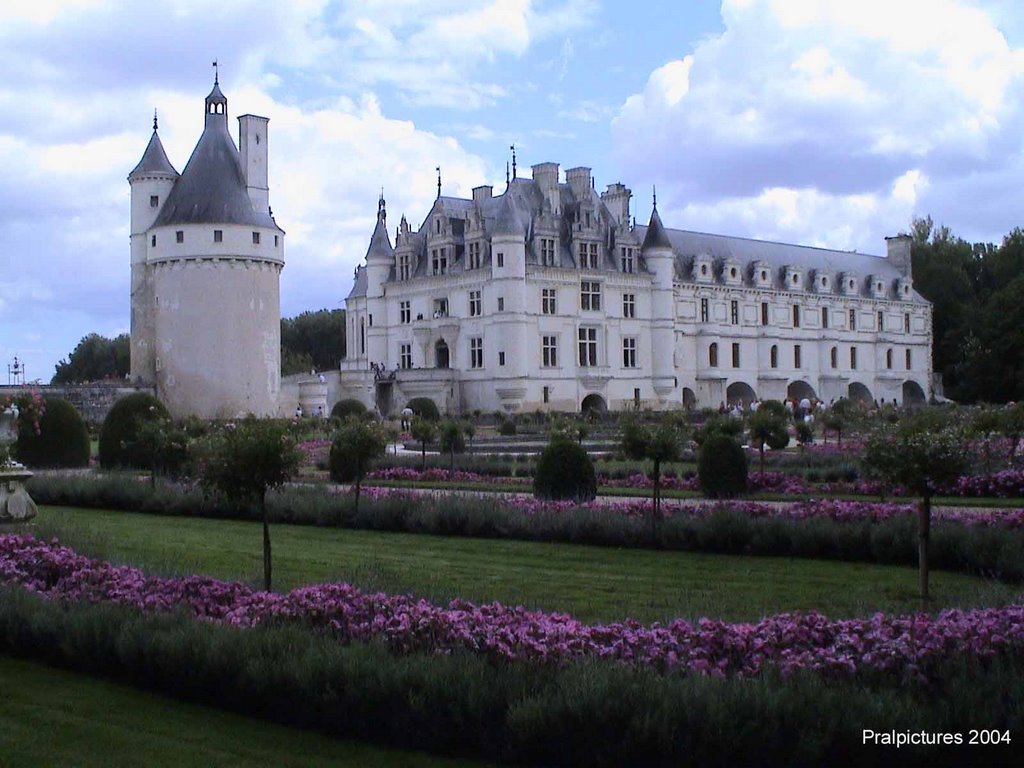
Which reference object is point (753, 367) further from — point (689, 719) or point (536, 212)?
point (689, 719)

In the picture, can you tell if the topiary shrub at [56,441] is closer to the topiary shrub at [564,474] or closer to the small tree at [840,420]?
the topiary shrub at [564,474]

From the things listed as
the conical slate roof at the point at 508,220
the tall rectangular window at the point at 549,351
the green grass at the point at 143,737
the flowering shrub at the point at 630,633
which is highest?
the conical slate roof at the point at 508,220

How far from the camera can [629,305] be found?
58.0 m

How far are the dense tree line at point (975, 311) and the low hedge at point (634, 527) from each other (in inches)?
1991

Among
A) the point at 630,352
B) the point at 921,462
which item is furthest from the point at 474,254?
the point at 921,462

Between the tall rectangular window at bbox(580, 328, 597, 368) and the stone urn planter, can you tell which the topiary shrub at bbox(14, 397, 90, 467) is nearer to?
the stone urn planter

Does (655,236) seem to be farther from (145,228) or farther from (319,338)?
(319,338)

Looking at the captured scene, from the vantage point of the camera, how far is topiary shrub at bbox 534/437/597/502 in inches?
739

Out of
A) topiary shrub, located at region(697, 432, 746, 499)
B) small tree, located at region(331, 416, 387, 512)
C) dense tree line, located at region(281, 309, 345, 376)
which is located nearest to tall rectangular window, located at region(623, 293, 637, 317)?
dense tree line, located at region(281, 309, 345, 376)

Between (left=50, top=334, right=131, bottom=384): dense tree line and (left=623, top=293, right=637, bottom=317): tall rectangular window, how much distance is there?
40.1 metres

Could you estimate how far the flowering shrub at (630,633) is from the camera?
706 cm

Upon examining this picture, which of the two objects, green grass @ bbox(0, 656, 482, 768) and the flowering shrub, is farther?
the flowering shrub

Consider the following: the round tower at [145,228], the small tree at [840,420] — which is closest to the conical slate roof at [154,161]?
the round tower at [145,228]

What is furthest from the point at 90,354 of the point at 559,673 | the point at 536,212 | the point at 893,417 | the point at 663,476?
the point at 559,673
